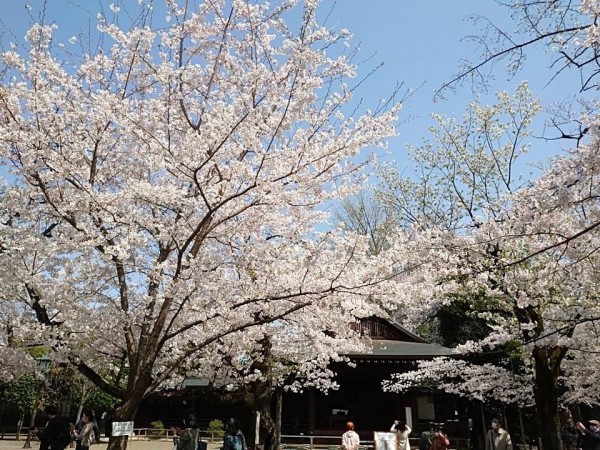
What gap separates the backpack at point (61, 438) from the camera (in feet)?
26.0

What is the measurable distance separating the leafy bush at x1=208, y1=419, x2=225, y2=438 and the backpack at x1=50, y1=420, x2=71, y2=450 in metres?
12.7

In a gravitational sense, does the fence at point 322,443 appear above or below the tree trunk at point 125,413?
below

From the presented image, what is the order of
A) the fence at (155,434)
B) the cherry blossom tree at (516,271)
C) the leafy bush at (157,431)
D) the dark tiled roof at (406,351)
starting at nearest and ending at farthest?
1. the cherry blossom tree at (516,271)
2. the dark tiled roof at (406,351)
3. the fence at (155,434)
4. the leafy bush at (157,431)

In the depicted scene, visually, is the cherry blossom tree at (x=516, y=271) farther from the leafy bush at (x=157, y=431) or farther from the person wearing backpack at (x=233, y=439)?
the leafy bush at (x=157, y=431)

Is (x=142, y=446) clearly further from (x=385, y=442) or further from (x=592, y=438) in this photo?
(x=592, y=438)

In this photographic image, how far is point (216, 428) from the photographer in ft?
66.4

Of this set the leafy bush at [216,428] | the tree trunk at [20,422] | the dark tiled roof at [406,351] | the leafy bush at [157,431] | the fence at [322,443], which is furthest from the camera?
the tree trunk at [20,422]

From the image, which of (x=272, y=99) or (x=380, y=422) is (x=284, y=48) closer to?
(x=272, y=99)

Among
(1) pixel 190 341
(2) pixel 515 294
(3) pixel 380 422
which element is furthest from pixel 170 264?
(3) pixel 380 422

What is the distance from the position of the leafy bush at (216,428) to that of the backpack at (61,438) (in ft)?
41.8

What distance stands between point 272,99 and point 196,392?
18.6 ft

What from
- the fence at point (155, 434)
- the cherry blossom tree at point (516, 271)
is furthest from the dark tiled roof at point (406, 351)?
the fence at point (155, 434)

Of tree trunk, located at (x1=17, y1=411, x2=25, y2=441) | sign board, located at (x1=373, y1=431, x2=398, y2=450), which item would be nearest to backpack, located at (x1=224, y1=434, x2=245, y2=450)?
sign board, located at (x1=373, y1=431, x2=398, y2=450)

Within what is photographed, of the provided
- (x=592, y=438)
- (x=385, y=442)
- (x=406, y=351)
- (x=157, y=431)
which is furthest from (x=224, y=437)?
(x=157, y=431)
